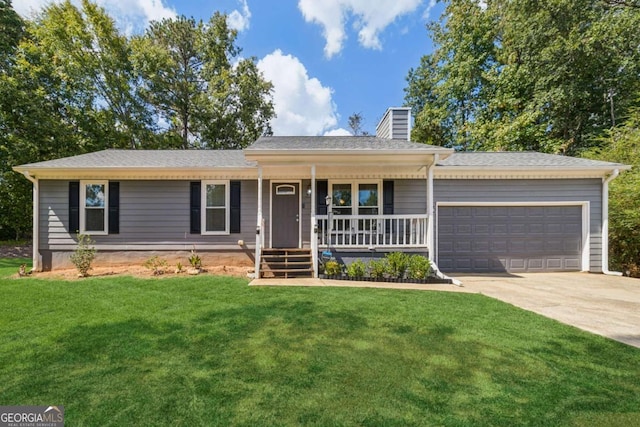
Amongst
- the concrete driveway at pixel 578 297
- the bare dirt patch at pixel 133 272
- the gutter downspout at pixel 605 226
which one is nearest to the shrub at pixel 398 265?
the concrete driveway at pixel 578 297

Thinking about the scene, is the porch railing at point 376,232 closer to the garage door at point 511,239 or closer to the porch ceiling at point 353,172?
the garage door at point 511,239

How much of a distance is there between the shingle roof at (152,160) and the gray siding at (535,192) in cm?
566

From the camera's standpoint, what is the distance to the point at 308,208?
7.89 metres

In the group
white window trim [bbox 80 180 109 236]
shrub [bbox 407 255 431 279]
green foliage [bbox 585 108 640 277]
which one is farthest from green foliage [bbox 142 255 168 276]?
green foliage [bbox 585 108 640 277]

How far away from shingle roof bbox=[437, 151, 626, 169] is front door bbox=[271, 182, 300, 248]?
164 inches

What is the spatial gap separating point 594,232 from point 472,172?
3602mm

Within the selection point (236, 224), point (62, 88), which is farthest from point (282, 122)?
point (236, 224)

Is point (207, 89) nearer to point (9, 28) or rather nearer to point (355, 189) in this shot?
point (9, 28)

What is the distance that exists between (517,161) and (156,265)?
405 inches

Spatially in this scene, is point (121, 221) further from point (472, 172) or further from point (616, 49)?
point (616, 49)

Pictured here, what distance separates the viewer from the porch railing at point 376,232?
669cm

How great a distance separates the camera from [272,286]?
17.9 ft

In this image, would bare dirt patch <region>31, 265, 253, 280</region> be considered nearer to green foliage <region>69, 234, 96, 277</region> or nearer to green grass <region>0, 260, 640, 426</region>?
green foliage <region>69, 234, 96, 277</region>

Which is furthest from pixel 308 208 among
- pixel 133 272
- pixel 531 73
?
pixel 531 73
